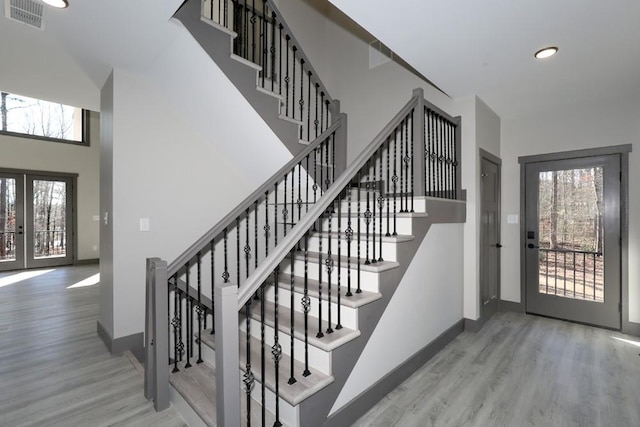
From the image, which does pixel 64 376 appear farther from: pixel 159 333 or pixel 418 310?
pixel 418 310

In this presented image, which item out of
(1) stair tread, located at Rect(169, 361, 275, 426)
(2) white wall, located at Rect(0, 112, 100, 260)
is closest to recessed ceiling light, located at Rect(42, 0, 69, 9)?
(1) stair tread, located at Rect(169, 361, 275, 426)

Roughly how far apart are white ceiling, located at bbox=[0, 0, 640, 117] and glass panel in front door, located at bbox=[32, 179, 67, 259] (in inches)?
200

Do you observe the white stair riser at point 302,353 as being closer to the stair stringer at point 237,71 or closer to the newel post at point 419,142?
the newel post at point 419,142

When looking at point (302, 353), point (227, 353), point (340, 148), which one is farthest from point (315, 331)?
point (340, 148)

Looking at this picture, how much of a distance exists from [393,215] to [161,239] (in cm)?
239

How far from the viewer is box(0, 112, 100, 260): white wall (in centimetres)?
696

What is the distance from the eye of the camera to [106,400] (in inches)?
85.9

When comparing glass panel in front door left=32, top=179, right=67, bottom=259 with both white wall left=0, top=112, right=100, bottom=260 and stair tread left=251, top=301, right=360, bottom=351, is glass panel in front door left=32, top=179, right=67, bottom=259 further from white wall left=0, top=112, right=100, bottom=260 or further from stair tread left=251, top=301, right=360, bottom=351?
stair tread left=251, top=301, right=360, bottom=351

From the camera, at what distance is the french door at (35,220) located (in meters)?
6.87

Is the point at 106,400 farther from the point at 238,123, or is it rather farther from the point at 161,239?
the point at 238,123

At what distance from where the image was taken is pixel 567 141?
12.1 ft

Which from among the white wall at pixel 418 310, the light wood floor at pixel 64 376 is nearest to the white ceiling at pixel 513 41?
the white wall at pixel 418 310

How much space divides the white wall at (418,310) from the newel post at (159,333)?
46.8 inches

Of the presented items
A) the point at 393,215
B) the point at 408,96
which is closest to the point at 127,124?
the point at 393,215
